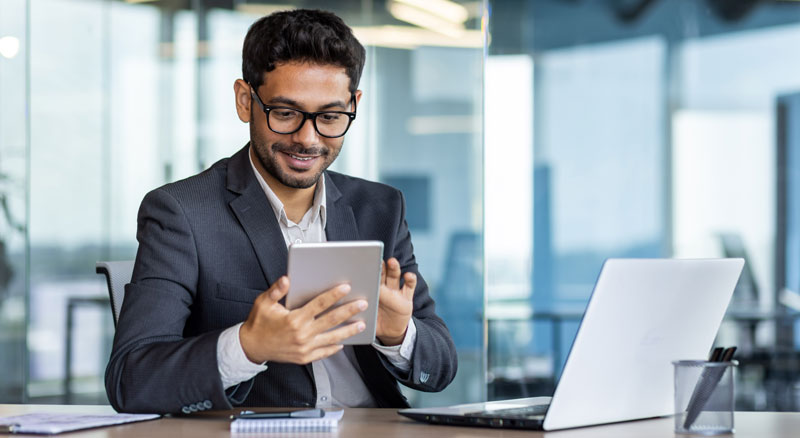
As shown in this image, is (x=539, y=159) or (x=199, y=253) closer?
(x=199, y=253)

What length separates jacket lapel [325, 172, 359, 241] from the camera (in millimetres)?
2125

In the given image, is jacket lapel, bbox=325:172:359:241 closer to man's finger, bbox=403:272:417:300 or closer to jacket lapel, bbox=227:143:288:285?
jacket lapel, bbox=227:143:288:285

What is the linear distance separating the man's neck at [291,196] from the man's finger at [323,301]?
2.12 ft

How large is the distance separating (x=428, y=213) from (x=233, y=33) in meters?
1.39

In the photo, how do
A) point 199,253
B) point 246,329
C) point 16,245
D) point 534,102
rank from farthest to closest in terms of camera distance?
point 534,102, point 16,245, point 199,253, point 246,329

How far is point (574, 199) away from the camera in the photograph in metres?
5.34

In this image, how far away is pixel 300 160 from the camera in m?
2.00

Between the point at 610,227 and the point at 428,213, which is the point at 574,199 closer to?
the point at 610,227

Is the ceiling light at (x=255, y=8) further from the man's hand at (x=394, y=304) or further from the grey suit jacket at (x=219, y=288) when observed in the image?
the man's hand at (x=394, y=304)

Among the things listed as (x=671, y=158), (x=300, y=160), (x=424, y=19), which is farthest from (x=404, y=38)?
(x=300, y=160)

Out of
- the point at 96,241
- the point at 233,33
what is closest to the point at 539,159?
the point at 233,33

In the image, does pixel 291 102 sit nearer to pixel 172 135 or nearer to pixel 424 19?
pixel 424 19

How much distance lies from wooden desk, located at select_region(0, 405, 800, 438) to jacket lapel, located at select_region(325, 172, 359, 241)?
54 centimetres

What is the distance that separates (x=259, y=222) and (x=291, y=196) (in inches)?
5.9
